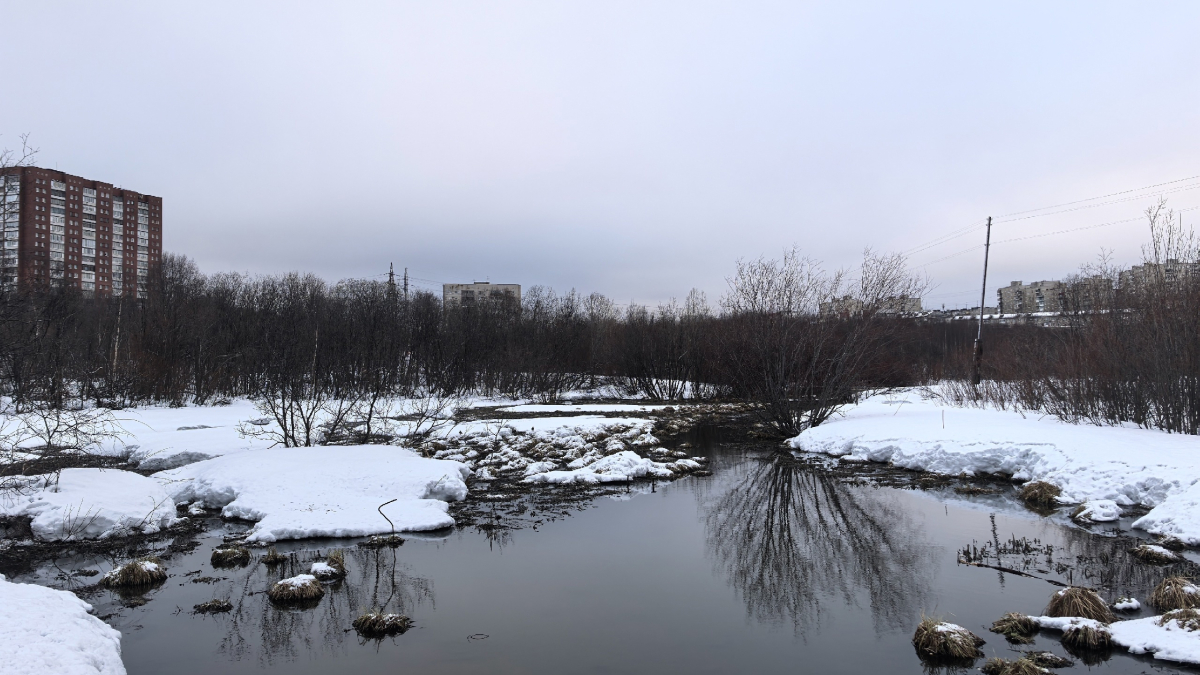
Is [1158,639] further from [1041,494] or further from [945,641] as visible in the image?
[1041,494]

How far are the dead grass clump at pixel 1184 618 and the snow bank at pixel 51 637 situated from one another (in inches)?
361

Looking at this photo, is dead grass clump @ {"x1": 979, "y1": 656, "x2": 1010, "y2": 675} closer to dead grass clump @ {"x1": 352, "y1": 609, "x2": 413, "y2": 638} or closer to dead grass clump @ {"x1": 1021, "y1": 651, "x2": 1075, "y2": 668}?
dead grass clump @ {"x1": 1021, "y1": 651, "x2": 1075, "y2": 668}

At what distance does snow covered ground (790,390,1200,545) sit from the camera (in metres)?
10.9

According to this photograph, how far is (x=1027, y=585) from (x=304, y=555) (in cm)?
918

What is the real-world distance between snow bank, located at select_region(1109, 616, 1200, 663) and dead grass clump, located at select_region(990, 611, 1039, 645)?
0.64 metres

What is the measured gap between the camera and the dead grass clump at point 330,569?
817cm

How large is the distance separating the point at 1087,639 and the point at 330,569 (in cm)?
809

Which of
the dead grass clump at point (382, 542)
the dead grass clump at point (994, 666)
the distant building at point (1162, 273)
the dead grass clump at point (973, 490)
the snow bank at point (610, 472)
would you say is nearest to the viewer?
the dead grass clump at point (994, 666)

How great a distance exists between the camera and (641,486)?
14.2 metres

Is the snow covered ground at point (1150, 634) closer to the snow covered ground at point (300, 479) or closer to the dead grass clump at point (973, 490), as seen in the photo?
the dead grass clump at point (973, 490)

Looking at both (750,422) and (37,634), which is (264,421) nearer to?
(37,634)

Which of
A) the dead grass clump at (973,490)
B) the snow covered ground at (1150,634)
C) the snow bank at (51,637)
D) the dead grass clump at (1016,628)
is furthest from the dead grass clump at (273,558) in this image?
the dead grass clump at (973,490)

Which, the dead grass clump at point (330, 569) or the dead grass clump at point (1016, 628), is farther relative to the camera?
the dead grass clump at point (330, 569)

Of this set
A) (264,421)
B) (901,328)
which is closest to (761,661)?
(264,421)
